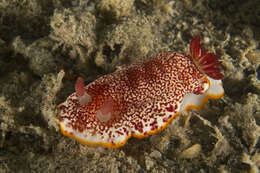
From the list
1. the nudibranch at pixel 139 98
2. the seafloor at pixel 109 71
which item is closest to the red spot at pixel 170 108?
the nudibranch at pixel 139 98

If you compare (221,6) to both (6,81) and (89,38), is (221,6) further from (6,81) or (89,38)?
(6,81)

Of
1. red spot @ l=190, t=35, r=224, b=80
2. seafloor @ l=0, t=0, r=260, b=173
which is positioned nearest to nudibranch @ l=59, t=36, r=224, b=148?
red spot @ l=190, t=35, r=224, b=80

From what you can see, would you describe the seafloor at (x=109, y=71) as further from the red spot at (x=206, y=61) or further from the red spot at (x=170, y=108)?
the red spot at (x=206, y=61)

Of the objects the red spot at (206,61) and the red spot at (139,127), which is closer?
the red spot at (139,127)

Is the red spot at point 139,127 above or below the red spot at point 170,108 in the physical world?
below

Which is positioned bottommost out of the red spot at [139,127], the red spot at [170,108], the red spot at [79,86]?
the red spot at [139,127]

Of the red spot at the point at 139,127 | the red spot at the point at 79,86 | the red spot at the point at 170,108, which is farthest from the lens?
the red spot at the point at 170,108

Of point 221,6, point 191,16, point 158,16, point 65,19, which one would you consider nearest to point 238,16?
point 221,6
